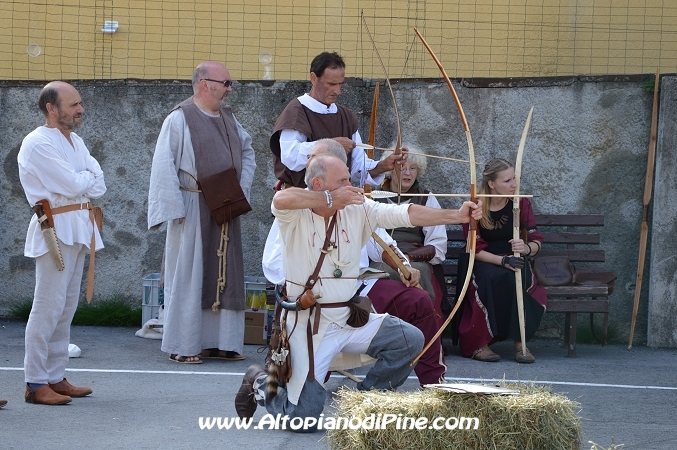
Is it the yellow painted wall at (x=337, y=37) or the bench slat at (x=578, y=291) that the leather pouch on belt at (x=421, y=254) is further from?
the yellow painted wall at (x=337, y=37)

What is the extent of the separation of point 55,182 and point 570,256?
12.0ft

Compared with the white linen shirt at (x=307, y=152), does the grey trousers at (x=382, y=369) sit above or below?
below

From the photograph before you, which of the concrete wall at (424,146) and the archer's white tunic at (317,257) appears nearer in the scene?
the archer's white tunic at (317,257)

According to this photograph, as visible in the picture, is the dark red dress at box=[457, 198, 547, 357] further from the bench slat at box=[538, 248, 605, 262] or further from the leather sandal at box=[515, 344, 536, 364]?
the bench slat at box=[538, 248, 605, 262]

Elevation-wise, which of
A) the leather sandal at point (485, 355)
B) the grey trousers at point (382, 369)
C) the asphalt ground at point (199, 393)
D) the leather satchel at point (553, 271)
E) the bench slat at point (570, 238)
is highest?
the bench slat at point (570, 238)

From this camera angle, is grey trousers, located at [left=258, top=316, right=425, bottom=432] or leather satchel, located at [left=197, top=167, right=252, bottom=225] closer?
grey trousers, located at [left=258, top=316, right=425, bottom=432]

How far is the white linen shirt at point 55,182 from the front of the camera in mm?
5121

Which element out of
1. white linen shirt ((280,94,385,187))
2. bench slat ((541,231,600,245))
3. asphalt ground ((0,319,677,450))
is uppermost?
white linen shirt ((280,94,385,187))

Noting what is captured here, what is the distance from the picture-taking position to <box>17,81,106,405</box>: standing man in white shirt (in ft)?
16.7

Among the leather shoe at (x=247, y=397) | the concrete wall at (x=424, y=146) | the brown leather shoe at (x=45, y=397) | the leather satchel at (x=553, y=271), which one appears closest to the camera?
the leather shoe at (x=247, y=397)

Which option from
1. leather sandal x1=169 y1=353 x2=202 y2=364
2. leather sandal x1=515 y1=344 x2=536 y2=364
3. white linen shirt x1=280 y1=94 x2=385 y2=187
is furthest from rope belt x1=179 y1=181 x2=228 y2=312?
leather sandal x1=515 y1=344 x2=536 y2=364

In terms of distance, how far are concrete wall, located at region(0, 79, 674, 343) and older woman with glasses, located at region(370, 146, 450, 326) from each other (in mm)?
775

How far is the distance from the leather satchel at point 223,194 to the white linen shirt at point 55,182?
127 centimetres

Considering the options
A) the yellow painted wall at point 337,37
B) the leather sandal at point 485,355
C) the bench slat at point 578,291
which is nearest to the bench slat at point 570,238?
the bench slat at point 578,291
